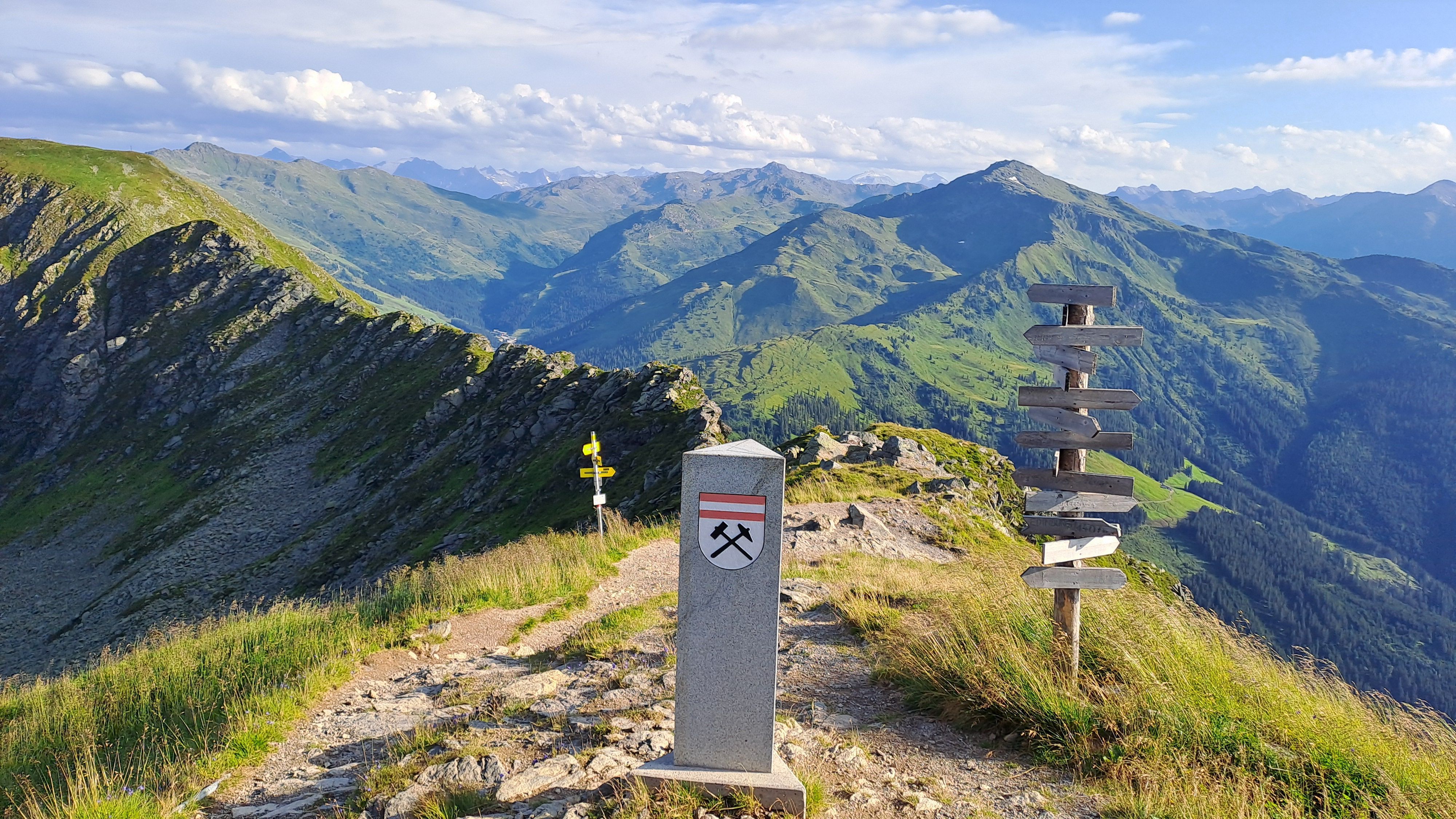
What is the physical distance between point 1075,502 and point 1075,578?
0.99m

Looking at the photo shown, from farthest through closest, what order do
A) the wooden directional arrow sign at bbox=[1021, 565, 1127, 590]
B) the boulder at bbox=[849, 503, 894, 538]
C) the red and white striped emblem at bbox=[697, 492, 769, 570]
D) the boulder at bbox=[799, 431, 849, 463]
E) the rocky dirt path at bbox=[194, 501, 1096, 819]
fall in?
the boulder at bbox=[799, 431, 849, 463]
the boulder at bbox=[849, 503, 894, 538]
the wooden directional arrow sign at bbox=[1021, 565, 1127, 590]
the rocky dirt path at bbox=[194, 501, 1096, 819]
the red and white striped emblem at bbox=[697, 492, 769, 570]

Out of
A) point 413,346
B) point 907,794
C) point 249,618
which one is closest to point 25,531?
point 413,346

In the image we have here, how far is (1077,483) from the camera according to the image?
9.92 meters

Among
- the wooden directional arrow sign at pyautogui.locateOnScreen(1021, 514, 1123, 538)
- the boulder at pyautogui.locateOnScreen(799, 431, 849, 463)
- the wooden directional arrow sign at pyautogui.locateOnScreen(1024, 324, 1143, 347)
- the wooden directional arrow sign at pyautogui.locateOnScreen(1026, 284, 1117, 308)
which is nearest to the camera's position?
the wooden directional arrow sign at pyautogui.locateOnScreen(1024, 324, 1143, 347)

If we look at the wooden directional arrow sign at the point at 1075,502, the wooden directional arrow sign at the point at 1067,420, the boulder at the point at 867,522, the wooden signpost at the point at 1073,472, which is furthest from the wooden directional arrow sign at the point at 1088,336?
the boulder at the point at 867,522

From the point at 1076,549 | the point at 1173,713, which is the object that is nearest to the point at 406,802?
the point at 1173,713

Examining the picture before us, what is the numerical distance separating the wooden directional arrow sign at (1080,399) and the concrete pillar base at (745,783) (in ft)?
18.2

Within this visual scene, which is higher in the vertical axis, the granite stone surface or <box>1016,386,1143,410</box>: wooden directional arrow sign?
<box>1016,386,1143,410</box>: wooden directional arrow sign

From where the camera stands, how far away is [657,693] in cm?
998

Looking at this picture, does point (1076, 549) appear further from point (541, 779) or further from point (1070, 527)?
point (541, 779)

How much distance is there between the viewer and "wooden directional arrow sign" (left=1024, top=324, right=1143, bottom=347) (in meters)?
9.76

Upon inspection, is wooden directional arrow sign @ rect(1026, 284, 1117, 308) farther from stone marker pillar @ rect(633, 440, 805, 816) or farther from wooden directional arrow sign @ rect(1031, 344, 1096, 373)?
stone marker pillar @ rect(633, 440, 805, 816)

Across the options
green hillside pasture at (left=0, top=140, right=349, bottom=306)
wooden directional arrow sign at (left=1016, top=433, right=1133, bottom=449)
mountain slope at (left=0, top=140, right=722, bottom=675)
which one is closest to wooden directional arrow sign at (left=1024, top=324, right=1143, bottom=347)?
wooden directional arrow sign at (left=1016, top=433, right=1133, bottom=449)

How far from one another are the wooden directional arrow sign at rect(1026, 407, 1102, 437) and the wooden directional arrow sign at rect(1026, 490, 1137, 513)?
2.76ft
